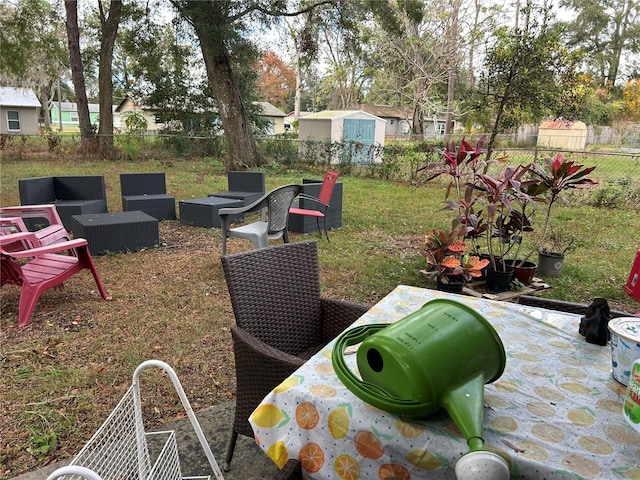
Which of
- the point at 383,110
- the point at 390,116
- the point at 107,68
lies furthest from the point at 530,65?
the point at 383,110

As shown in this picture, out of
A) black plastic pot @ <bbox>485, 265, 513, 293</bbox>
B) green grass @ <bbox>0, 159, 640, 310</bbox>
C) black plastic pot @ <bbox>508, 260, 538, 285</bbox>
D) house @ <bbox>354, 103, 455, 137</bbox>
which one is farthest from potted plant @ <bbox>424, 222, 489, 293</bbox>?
house @ <bbox>354, 103, 455, 137</bbox>

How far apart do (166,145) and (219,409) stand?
1271 centimetres

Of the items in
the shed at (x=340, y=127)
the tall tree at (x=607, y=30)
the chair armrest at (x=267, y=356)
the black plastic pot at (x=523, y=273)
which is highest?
the tall tree at (x=607, y=30)

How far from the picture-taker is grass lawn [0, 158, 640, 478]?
211cm

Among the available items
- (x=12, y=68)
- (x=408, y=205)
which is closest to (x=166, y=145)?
(x=12, y=68)

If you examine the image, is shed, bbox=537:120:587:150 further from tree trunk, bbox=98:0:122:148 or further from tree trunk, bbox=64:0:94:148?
tree trunk, bbox=64:0:94:148

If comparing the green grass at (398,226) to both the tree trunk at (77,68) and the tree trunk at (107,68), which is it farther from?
the tree trunk at (107,68)

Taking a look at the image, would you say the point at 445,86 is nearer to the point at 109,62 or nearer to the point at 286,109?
the point at 109,62

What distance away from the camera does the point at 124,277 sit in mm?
3809

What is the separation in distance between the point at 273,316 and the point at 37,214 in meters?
3.11

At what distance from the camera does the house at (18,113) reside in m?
24.3

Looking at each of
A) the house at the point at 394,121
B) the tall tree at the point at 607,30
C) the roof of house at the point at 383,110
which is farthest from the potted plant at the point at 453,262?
the tall tree at the point at 607,30

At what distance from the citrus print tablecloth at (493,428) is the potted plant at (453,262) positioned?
221 centimetres

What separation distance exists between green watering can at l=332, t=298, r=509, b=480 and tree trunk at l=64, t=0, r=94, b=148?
45.4ft
